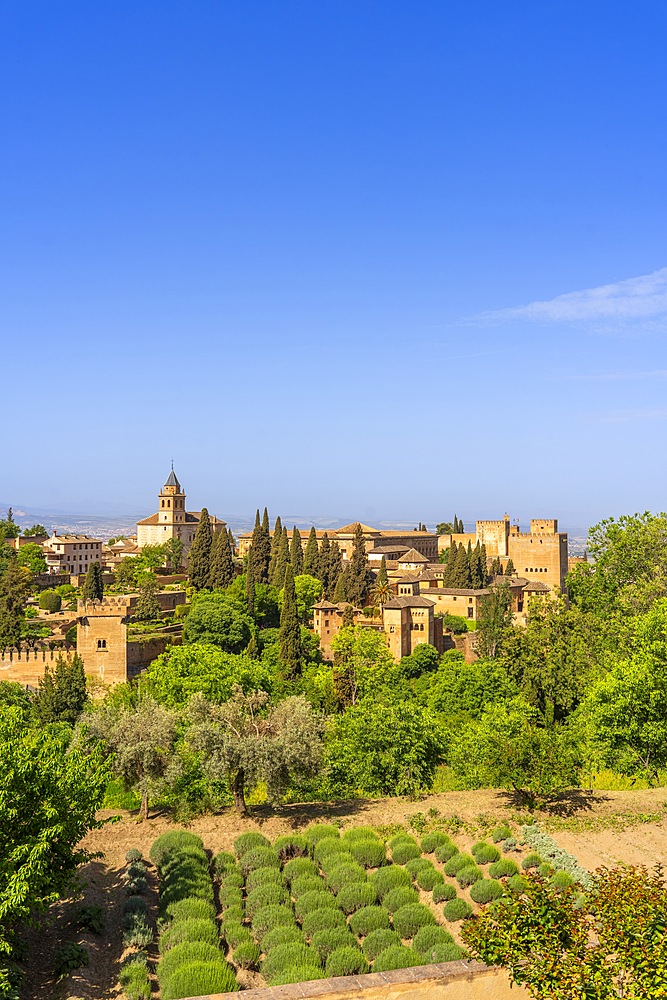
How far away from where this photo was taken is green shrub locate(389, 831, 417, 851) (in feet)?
59.3

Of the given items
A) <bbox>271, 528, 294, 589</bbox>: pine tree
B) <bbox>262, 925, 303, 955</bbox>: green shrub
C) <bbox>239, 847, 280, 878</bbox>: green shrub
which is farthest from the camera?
<bbox>271, 528, 294, 589</bbox>: pine tree

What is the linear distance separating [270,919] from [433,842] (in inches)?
178

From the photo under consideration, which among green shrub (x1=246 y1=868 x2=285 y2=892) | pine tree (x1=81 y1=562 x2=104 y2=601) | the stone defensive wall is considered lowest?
green shrub (x1=246 y1=868 x2=285 y2=892)

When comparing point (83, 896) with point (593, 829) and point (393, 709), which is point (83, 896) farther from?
point (393, 709)

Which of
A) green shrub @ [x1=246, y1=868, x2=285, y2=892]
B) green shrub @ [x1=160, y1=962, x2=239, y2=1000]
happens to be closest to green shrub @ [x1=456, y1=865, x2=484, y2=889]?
green shrub @ [x1=246, y1=868, x2=285, y2=892]

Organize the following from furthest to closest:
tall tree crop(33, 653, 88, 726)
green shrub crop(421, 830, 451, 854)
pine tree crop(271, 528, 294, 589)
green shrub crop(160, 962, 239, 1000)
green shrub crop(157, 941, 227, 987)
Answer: pine tree crop(271, 528, 294, 589) < tall tree crop(33, 653, 88, 726) < green shrub crop(421, 830, 451, 854) < green shrub crop(157, 941, 227, 987) < green shrub crop(160, 962, 239, 1000)

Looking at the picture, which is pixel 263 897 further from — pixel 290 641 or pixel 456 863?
pixel 290 641

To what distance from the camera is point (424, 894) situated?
53.9 feet

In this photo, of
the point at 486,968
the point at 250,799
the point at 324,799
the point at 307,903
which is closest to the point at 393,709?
the point at 324,799

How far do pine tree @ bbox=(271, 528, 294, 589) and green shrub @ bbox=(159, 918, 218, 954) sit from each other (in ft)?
165

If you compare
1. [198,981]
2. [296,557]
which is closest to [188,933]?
[198,981]

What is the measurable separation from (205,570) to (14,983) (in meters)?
55.2

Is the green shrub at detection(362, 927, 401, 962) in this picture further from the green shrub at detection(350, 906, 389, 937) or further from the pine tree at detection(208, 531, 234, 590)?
the pine tree at detection(208, 531, 234, 590)

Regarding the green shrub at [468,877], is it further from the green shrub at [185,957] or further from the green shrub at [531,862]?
the green shrub at [185,957]
